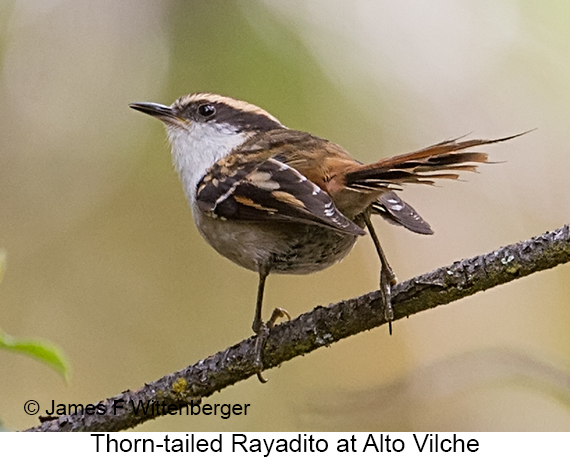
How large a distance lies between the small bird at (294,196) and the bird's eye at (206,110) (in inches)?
7.4

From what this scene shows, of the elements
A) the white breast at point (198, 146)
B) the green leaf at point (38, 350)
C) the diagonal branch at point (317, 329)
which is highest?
the white breast at point (198, 146)

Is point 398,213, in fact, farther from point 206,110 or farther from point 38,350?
point 38,350

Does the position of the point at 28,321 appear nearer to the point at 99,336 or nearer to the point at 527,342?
the point at 99,336

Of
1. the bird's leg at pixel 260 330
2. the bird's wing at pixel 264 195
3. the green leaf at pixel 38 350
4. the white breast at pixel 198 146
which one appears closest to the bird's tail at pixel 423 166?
the bird's wing at pixel 264 195

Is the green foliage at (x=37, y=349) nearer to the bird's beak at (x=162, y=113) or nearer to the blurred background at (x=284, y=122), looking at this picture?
the blurred background at (x=284, y=122)

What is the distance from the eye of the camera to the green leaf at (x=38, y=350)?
1.57m

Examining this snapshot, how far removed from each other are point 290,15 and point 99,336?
1.92 meters

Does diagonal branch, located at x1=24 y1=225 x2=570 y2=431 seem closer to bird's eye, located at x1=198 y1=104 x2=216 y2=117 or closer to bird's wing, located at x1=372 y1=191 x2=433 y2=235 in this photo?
bird's wing, located at x1=372 y1=191 x2=433 y2=235

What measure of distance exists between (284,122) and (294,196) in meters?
1.29

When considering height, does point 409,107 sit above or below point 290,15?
below

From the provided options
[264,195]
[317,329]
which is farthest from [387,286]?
[264,195]

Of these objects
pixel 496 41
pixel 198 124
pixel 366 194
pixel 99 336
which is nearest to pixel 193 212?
pixel 198 124

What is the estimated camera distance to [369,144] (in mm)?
3791

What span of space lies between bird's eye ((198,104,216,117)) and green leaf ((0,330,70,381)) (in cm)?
165
